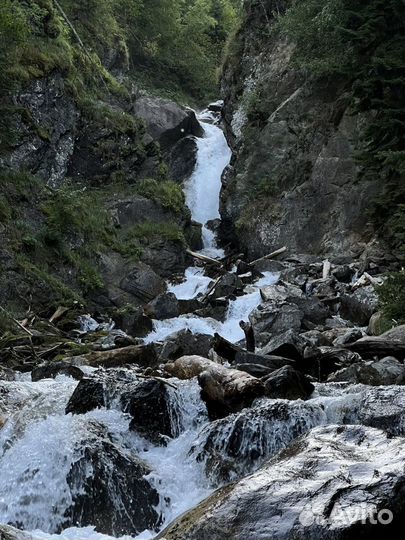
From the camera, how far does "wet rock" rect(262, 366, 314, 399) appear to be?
8141 millimetres

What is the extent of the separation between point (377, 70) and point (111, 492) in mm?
14574

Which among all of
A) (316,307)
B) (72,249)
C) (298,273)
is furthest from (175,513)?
(72,249)

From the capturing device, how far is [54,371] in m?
10.6

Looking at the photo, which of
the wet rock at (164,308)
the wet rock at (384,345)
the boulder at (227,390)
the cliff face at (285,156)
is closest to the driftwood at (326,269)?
the cliff face at (285,156)

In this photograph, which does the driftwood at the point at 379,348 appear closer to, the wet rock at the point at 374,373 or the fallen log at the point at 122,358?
the wet rock at the point at 374,373

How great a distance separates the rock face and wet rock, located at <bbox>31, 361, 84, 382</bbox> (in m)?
5.43

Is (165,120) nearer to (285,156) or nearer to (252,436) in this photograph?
(285,156)

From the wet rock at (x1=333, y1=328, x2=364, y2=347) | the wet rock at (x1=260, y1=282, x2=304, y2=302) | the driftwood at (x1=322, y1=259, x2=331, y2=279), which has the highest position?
the wet rock at (x1=333, y1=328, x2=364, y2=347)

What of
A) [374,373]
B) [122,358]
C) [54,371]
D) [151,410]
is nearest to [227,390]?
[151,410]

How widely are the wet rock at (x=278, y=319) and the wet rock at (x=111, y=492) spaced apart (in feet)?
21.5

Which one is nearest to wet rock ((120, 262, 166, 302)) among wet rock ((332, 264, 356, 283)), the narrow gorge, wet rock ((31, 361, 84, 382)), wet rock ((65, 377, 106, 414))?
the narrow gorge

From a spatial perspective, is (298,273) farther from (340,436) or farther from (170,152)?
(170,152)

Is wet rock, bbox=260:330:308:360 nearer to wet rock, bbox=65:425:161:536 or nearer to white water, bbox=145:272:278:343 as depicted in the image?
wet rock, bbox=65:425:161:536

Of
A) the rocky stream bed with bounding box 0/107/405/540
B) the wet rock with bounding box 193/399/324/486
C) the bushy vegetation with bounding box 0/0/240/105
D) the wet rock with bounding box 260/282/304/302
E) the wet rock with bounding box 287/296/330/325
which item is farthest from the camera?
the bushy vegetation with bounding box 0/0/240/105
